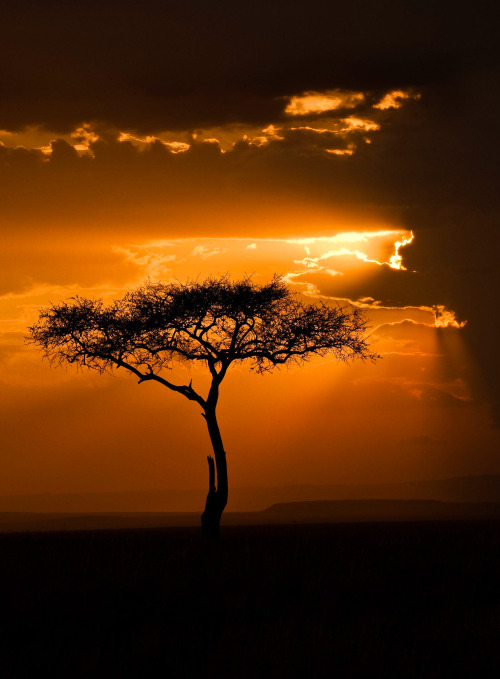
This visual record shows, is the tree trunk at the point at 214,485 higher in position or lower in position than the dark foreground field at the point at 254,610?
higher

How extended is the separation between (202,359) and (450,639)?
1045 inches

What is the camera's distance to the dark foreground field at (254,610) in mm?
14828

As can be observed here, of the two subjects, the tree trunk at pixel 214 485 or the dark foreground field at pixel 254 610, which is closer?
the dark foreground field at pixel 254 610

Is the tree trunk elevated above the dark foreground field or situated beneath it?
elevated above

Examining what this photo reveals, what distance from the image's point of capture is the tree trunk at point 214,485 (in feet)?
129

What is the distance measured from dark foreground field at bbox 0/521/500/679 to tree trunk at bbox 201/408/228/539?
8308 millimetres

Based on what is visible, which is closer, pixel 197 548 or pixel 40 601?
pixel 40 601

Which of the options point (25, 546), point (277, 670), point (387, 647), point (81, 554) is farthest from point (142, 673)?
point (25, 546)

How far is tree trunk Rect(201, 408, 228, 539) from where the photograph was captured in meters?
39.3

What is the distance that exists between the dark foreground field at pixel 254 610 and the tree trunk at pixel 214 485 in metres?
8.31

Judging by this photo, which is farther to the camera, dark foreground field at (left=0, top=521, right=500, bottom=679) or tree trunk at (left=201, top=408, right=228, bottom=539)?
tree trunk at (left=201, top=408, right=228, bottom=539)

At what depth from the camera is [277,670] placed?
14.2 m

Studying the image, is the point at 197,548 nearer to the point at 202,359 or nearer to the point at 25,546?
the point at 25,546

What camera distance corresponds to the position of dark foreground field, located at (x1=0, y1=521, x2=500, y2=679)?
48.6 feet
